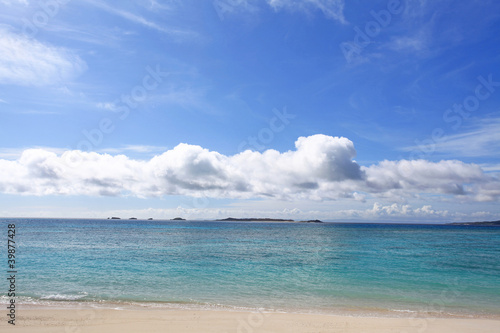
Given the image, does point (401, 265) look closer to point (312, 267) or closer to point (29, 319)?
point (312, 267)

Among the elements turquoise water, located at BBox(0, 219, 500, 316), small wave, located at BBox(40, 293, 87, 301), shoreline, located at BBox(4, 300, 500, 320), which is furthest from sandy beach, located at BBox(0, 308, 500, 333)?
small wave, located at BBox(40, 293, 87, 301)

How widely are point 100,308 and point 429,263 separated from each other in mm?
33391

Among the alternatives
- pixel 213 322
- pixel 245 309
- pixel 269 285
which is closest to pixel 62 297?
pixel 213 322

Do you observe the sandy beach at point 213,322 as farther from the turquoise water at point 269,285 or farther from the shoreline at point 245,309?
the turquoise water at point 269,285

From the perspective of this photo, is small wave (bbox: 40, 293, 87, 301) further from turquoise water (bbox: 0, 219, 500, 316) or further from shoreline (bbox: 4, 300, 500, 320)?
shoreline (bbox: 4, 300, 500, 320)

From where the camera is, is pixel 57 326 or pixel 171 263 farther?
pixel 171 263

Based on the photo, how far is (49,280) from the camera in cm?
2245

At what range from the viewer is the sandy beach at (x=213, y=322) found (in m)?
12.6

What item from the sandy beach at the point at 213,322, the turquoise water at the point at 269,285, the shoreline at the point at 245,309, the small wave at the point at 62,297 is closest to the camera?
the sandy beach at the point at 213,322

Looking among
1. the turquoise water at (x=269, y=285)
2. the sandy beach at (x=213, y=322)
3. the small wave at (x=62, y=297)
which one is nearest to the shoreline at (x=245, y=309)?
the turquoise water at (x=269, y=285)

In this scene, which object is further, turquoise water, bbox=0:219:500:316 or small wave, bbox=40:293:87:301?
small wave, bbox=40:293:87:301

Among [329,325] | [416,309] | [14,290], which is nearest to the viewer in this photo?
[329,325]

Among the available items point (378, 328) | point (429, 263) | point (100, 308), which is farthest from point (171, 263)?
point (429, 263)

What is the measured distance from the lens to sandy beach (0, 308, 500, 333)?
1262 centimetres
